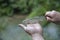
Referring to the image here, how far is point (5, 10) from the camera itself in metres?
4.64

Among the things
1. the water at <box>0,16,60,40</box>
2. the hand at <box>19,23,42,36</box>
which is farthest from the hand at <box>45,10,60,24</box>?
the water at <box>0,16,60,40</box>

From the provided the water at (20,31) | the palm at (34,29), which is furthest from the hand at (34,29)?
the water at (20,31)

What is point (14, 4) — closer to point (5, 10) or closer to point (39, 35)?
point (5, 10)

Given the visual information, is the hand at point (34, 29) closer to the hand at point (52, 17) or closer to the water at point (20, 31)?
the hand at point (52, 17)

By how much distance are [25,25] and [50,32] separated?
57 centimetres

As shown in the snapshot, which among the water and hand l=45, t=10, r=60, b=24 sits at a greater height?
hand l=45, t=10, r=60, b=24

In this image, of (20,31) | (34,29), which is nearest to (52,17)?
(34,29)

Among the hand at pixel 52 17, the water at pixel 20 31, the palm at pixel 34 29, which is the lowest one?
the water at pixel 20 31

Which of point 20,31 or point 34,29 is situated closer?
point 34,29

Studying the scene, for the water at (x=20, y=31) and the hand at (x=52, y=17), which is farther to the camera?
the water at (x=20, y=31)

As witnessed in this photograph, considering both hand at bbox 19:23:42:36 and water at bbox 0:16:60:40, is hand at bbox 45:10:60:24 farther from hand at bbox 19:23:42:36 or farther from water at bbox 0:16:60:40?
water at bbox 0:16:60:40

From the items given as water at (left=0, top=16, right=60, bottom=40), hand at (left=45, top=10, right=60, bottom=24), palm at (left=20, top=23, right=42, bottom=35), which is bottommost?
water at (left=0, top=16, right=60, bottom=40)

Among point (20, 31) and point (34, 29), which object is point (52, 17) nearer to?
point (34, 29)

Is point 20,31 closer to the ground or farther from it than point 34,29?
closer to the ground
